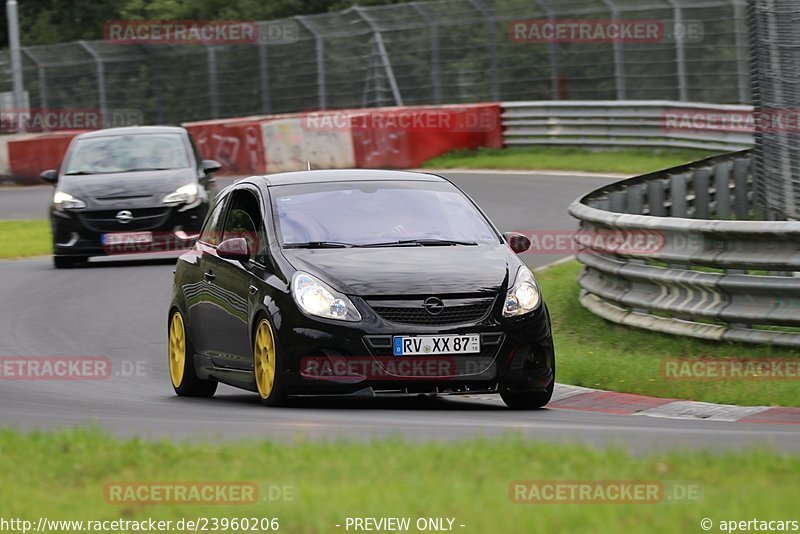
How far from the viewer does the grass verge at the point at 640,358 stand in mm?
10469

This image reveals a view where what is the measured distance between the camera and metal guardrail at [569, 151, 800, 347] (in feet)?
37.2

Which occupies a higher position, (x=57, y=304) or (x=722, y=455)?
(x=722, y=455)

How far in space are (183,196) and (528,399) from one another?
10.4 metres

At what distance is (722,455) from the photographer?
6918 millimetres

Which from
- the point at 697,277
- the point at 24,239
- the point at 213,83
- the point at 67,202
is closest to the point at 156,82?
the point at 213,83

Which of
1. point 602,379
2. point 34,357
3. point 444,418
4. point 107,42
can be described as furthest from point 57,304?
point 107,42

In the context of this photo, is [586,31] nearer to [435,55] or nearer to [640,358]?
[435,55]

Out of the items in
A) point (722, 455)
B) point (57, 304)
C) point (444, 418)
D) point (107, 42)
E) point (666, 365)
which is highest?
point (722, 455)

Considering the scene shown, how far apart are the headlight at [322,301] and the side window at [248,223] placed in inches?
27.4

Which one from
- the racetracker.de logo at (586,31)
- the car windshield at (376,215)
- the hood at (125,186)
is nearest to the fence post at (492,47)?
the racetracker.de logo at (586,31)

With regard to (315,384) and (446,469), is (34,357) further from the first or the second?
(446,469)

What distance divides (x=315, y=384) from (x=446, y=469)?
117 inches

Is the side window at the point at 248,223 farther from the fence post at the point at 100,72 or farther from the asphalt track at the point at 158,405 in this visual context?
the fence post at the point at 100,72

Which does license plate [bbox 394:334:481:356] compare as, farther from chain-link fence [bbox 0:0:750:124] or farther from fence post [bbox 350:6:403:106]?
fence post [bbox 350:6:403:106]
